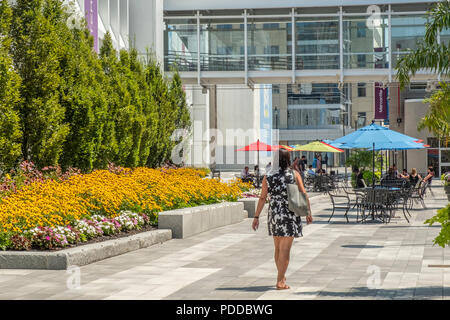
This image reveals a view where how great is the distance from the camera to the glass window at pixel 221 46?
34.8 m

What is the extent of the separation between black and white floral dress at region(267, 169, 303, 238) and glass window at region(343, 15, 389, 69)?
86.8 feet

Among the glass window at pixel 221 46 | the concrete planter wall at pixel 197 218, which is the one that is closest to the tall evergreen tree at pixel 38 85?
the concrete planter wall at pixel 197 218

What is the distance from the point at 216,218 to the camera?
54.5ft

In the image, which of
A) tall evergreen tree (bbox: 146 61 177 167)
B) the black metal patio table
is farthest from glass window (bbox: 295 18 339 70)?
the black metal patio table

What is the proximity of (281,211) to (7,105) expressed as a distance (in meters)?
7.63

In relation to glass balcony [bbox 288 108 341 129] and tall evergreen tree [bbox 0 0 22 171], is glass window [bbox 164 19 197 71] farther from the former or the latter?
glass balcony [bbox 288 108 341 129]

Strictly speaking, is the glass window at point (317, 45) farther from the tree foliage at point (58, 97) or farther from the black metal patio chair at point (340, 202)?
the tree foliage at point (58, 97)

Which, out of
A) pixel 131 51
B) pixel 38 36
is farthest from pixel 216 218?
pixel 131 51

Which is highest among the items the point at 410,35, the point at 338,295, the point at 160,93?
the point at 410,35

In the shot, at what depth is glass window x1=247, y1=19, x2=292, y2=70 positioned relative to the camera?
34.6 meters

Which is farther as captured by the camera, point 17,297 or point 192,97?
point 192,97

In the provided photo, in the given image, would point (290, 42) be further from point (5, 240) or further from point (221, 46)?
point (5, 240)

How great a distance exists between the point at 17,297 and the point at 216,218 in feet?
29.0

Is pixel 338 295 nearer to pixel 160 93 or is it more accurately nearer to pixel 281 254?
pixel 281 254
